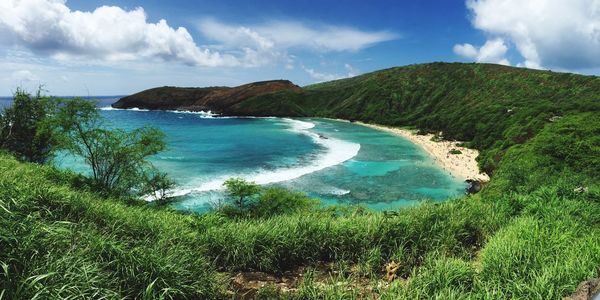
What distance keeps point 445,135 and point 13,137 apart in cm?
9686

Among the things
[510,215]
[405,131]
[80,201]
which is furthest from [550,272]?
[405,131]

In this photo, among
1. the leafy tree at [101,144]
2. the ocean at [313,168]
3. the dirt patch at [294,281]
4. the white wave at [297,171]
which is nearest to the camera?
the dirt patch at [294,281]

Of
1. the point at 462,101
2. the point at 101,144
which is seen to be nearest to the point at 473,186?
the point at 101,144

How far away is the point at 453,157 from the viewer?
243 feet

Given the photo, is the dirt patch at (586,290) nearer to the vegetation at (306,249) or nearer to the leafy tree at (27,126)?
the vegetation at (306,249)

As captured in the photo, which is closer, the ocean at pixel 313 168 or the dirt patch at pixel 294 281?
the dirt patch at pixel 294 281

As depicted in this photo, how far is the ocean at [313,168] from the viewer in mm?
47375

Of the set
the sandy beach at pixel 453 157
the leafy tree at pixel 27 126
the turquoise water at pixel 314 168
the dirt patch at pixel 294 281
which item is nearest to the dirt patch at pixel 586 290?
the dirt patch at pixel 294 281

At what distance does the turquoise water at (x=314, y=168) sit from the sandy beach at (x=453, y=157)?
244 cm

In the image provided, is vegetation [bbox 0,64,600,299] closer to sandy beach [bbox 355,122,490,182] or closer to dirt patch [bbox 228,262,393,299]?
dirt patch [bbox 228,262,393,299]

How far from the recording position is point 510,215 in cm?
1234

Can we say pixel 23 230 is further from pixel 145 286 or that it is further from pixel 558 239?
pixel 558 239

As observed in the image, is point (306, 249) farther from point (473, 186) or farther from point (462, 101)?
point (462, 101)

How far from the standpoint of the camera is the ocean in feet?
155
